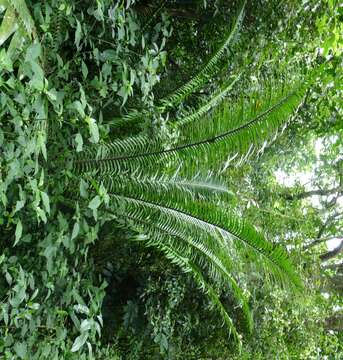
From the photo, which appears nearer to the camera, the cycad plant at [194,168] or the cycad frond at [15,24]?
the cycad frond at [15,24]

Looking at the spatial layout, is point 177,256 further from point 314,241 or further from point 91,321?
point 314,241

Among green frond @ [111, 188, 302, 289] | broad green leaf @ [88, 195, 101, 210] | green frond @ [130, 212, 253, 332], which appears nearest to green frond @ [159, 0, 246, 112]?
green frond @ [111, 188, 302, 289]

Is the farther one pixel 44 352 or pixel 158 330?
pixel 158 330

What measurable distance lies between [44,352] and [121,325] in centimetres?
139

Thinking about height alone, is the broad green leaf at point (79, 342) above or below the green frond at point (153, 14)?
below

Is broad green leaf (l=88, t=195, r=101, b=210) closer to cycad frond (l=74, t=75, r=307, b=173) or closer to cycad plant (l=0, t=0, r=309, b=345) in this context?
cycad plant (l=0, t=0, r=309, b=345)

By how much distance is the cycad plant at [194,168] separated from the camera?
2.71 m

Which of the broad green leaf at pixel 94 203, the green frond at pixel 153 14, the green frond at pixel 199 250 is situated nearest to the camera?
the broad green leaf at pixel 94 203

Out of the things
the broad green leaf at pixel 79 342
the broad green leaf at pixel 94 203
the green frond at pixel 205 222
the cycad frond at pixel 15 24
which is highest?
the green frond at pixel 205 222

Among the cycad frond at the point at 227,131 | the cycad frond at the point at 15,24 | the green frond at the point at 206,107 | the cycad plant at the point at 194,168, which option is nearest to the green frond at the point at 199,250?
the cycad plant at the point at 194,168

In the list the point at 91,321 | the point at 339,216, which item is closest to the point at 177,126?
the point at 91,321

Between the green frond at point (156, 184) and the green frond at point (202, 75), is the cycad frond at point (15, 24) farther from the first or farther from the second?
the green frond at point (202, 75)

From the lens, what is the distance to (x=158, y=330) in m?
3.51

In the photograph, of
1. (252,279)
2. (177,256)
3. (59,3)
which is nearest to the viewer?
(59,3)
